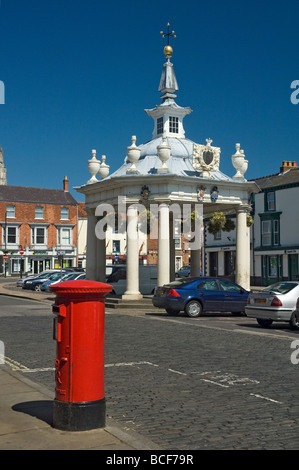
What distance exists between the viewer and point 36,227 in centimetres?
7800

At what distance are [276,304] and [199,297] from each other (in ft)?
14.5

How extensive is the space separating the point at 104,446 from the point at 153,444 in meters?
0.48

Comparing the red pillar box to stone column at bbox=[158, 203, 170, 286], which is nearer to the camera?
the red pillar box

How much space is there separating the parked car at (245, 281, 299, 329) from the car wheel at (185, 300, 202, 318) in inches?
128

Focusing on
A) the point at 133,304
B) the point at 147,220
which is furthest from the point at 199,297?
the point at 147,220

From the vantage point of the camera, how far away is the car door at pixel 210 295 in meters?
21.3

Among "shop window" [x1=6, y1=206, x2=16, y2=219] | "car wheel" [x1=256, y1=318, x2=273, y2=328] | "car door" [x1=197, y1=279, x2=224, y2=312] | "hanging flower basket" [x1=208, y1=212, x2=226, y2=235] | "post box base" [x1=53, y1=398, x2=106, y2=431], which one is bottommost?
"car wheel" [x1=256, y1=318, x2=273, y2=328]

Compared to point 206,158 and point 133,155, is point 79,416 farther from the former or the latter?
point 206,158

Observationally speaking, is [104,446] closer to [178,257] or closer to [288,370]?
[288,370]

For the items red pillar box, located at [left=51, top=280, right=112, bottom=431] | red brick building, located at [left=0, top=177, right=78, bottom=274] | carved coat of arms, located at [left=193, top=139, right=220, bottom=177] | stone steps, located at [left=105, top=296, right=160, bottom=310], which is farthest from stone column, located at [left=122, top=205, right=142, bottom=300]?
red brick building, located at [left=0, top=177, right=78, bottom=274]

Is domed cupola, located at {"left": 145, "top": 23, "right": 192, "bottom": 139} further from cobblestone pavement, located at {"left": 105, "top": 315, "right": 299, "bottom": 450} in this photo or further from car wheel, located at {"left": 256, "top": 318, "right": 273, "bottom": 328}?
cobblestone pavement, located at {"left": 105, "top": 315, "right": 299, "bottom": 450}

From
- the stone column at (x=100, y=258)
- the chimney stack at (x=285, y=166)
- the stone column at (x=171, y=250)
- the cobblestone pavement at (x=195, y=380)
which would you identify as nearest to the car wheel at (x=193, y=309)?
the cobblestone pavement at (x=195, y=380)

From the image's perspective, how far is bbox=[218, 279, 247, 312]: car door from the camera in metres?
21.6
